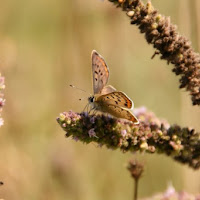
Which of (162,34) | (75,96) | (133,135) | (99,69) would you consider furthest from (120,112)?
(75,96)

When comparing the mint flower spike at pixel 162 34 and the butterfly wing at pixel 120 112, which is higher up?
the mint flower spike at pixel 162 34

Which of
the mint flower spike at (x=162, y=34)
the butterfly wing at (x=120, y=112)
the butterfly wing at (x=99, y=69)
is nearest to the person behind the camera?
the mint flower spike at (x=162, y=34)

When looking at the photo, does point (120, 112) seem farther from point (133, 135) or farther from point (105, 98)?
point (133, 135)

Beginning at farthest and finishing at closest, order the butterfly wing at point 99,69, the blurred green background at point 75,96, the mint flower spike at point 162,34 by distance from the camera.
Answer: the blurred green background at point 75,96
the butterfly wing at point 99,69
the mint flower spike at point 162,34

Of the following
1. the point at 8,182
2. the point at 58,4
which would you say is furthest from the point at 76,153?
the point at 58,4

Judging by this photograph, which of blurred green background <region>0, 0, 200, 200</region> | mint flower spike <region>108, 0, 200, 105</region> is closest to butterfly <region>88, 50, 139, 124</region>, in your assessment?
mint flower spike <region>108, 0, 200, 105</region>

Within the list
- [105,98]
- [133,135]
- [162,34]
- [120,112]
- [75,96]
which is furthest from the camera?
[75,96]

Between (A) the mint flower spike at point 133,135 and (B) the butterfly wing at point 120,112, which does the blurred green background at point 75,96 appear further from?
(A) the mint flower spike at point 133,135

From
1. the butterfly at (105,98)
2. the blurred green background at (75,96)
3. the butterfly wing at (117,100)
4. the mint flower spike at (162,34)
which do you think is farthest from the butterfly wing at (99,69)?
the blurred green background at (75,96)
